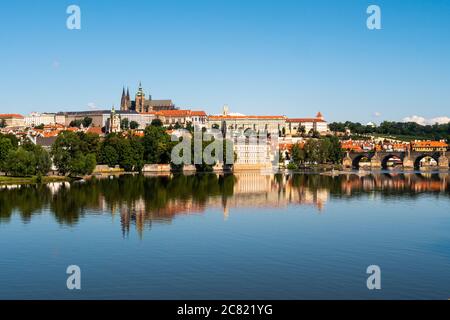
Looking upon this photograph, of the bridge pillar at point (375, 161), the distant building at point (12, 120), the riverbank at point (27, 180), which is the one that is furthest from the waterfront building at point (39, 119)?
the riverbank at point (27, 180)

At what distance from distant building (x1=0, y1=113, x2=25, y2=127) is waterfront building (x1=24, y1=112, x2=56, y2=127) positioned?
1218 mm

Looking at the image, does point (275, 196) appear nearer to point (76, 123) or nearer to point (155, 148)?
point (155, 148)

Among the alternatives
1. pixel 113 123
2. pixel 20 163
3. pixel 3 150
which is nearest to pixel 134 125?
pixel 113 123

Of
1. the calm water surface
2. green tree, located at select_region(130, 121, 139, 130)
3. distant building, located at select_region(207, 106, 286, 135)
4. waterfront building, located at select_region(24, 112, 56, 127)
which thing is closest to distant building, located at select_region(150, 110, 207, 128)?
distant building, located at select_region(207, 106, 286, 135)

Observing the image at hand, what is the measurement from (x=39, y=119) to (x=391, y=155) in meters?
68.9

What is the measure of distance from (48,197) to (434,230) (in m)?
18.1

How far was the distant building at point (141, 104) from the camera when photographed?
11900 centimetres

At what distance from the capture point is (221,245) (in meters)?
20.2

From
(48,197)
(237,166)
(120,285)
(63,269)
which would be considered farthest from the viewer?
(237,166)

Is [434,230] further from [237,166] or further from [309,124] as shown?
[309,124]

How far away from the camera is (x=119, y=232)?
74.4ft

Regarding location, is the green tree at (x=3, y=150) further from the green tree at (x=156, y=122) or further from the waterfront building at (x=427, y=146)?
the waterfront building at (x=427, y=146)
